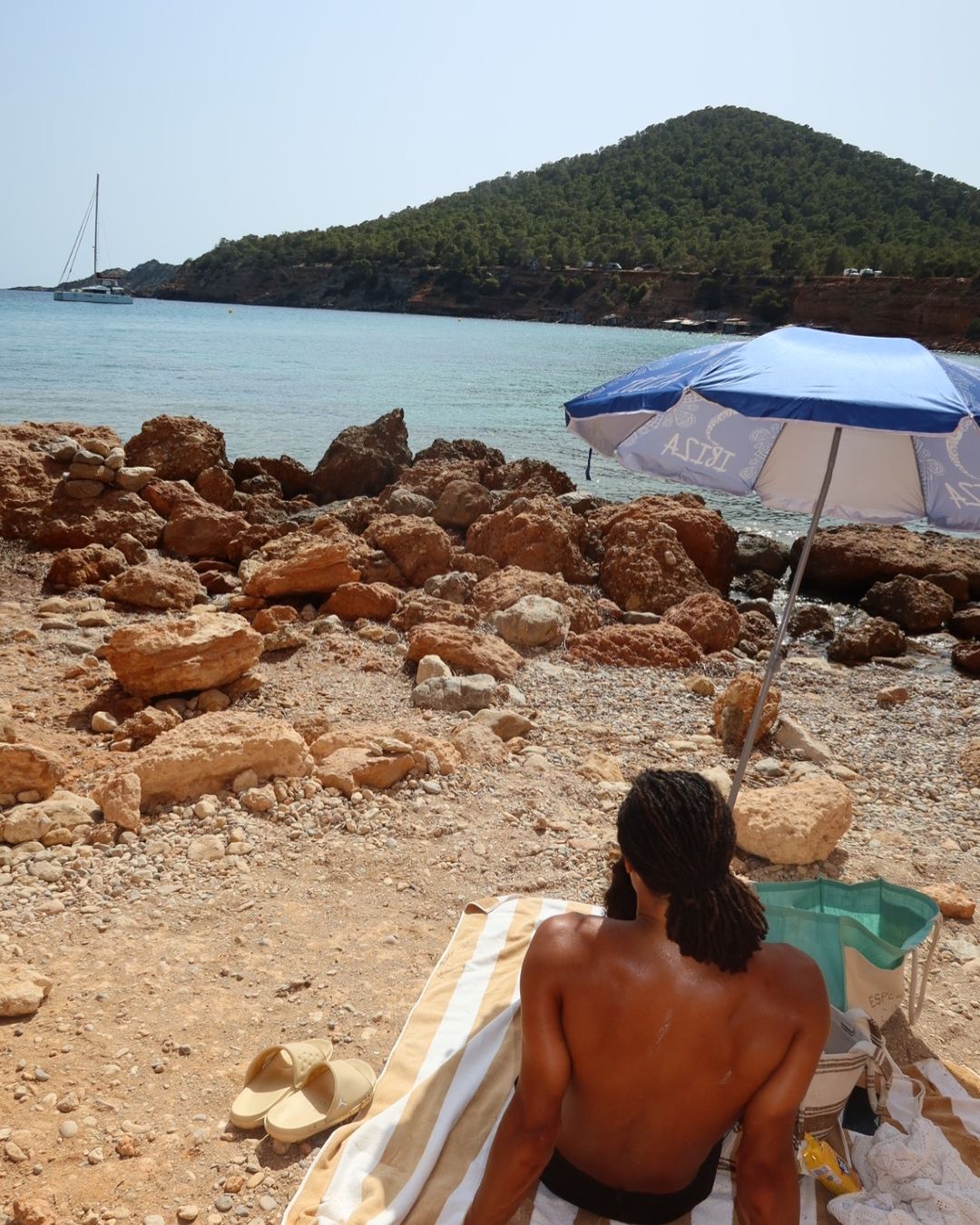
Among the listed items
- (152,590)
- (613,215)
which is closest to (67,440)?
(152,590)

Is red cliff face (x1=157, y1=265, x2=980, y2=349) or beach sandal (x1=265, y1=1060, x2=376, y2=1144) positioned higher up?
red cliff face (x1=157, y1=265, x2=980, y2=349)

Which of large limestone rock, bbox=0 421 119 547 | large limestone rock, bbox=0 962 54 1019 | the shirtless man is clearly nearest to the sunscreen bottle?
the shirtless man

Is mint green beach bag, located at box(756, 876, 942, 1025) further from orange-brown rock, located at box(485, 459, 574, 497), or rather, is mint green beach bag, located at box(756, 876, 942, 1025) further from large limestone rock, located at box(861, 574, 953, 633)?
orange-brown rock, located at box(485, 459, 574, 497)

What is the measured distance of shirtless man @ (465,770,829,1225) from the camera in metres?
2.20

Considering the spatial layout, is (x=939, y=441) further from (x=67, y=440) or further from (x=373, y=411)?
(x=373, y=411)

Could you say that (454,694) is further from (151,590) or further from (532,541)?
(532,541)

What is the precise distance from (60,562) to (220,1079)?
7183 mm

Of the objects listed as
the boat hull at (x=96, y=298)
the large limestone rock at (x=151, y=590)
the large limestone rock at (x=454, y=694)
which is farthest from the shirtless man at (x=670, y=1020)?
the boat hull at (x=96, y=298)

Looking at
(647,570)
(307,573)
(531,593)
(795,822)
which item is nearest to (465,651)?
(531,593)

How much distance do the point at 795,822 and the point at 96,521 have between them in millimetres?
8587

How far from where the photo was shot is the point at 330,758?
558cm

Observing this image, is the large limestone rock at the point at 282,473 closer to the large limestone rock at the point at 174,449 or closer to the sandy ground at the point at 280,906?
the large limestone rock at the point at 174,449

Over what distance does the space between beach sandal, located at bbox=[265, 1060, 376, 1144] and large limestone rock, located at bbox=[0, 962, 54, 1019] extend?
1.08 m

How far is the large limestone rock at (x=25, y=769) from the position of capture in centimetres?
499
